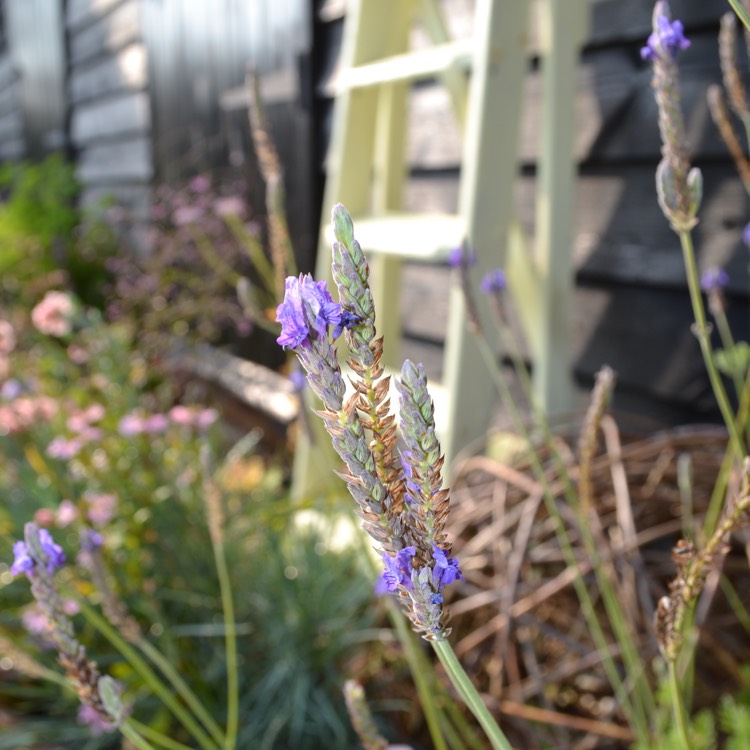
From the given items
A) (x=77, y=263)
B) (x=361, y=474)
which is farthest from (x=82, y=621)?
(x=77, y=263)

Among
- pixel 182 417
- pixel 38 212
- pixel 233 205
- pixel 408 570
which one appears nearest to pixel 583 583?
pixel 408 570

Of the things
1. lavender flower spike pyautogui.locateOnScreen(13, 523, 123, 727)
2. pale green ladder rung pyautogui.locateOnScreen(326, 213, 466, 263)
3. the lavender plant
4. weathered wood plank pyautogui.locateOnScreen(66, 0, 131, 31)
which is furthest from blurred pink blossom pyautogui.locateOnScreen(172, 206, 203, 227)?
the lavender plant

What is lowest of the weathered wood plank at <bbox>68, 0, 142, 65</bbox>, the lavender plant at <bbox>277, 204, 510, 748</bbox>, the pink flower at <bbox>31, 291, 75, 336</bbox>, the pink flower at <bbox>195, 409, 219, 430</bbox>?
the pink flower at <bbox>195, 409, 219, 430</bbox>

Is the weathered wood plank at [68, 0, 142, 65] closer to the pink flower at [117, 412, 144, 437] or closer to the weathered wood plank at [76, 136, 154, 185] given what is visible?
the weathered wood plank at [76, 136, 154, 185]

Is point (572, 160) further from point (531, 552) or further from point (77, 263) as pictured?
point (77, 263)

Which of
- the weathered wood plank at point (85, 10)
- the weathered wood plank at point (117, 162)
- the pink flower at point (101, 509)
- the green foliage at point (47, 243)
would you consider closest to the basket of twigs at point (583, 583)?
the pink flower at point (101, 509)

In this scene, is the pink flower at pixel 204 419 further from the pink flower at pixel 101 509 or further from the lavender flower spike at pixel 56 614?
the lavender flower spike at pixel 56 614

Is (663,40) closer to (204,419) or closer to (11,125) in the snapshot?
(204,419)
